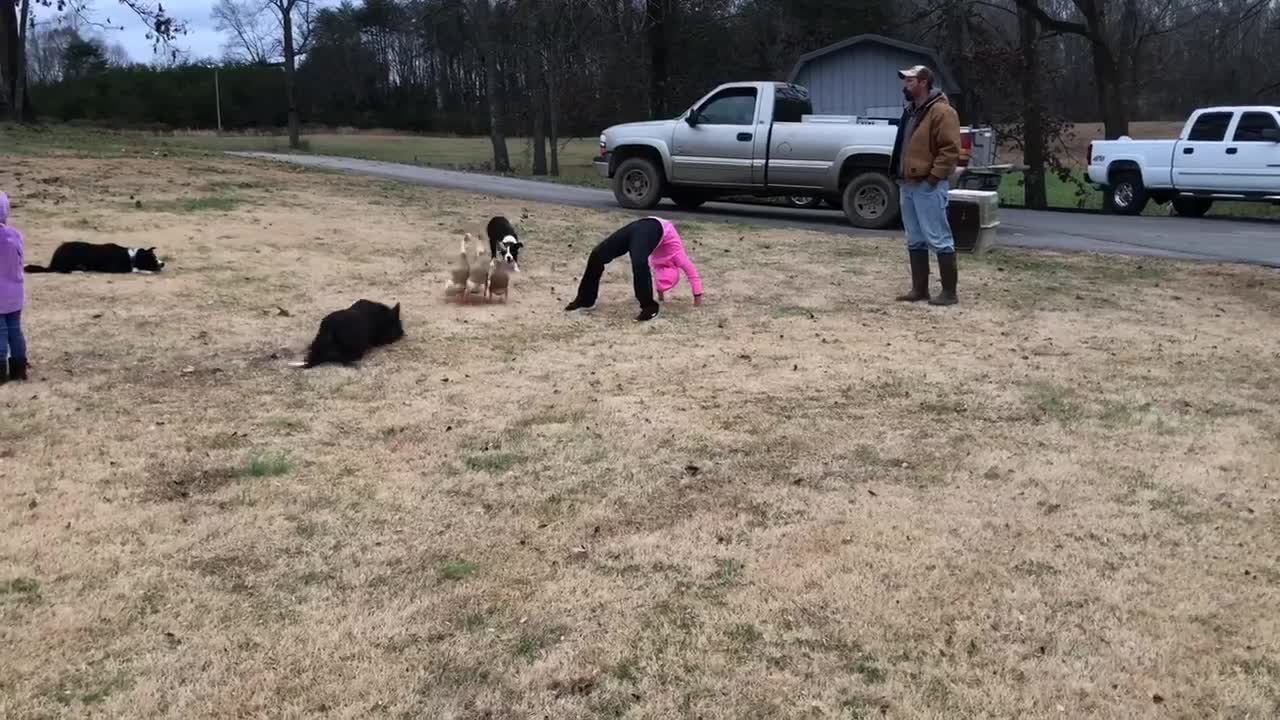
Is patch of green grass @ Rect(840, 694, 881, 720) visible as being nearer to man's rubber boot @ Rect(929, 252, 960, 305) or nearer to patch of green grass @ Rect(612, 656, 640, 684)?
patch of green grass @ Rect(612, 656, 640, 684)

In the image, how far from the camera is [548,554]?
3820mm

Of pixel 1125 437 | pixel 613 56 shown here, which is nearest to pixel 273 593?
pixel 1125 437

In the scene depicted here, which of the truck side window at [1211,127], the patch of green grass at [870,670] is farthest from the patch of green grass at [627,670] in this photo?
the truck side window at [1211,127]

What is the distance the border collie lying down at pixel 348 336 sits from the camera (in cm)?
641

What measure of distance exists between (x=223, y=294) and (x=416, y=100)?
58.3 m

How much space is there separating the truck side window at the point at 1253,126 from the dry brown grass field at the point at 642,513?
11.6 metres

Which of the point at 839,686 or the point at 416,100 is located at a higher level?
the point at 416,100

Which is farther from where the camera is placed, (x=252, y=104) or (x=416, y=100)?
(x=416, y=100)

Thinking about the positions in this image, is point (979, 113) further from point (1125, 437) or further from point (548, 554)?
point (548, 554)

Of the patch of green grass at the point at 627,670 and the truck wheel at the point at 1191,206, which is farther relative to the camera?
the truck wheel at the point at 1191,206

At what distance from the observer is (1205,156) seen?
18438 mm

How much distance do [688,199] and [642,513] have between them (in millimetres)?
13285

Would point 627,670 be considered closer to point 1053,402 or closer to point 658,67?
point 1053,402

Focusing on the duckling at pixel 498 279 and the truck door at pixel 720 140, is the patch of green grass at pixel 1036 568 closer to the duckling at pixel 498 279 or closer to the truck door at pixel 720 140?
the duckling at pixel 498 279
